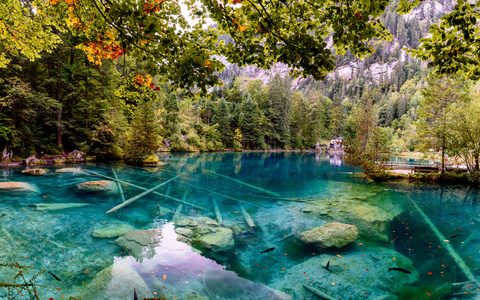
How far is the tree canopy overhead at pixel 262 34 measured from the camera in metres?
3.23

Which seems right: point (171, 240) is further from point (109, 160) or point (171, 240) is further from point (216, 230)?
point (109, 160)

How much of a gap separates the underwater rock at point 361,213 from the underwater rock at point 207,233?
4.46 meters

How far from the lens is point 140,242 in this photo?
6922mm

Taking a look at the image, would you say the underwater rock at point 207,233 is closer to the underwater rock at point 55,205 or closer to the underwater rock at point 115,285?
the underwater rock at point 115,285

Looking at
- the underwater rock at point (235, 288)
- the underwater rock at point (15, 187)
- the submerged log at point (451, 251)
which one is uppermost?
the underwater rock at point (15, 187)

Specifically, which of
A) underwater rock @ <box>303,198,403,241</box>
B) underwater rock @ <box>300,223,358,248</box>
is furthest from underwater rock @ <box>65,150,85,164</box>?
underwater rock @ <box>300,223,358,248</box>

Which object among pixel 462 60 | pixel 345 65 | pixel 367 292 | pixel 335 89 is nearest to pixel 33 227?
pixel 367 292

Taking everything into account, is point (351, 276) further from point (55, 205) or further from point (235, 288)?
point (55, 205)

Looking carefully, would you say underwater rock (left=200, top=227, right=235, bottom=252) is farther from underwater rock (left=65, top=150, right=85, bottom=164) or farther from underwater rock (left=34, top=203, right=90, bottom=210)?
underwater rock (left=65, top=150, right=85, bottom=164)

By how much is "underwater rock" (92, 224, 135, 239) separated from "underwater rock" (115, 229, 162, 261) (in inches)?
13.2

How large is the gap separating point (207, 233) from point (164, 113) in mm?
38837

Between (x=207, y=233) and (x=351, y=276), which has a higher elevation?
(x=207, y=233)

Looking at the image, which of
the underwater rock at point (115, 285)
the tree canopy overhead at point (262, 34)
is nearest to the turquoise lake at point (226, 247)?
the underwater rock at point (115, 285)

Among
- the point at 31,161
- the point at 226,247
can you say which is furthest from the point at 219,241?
the point at 31,161
